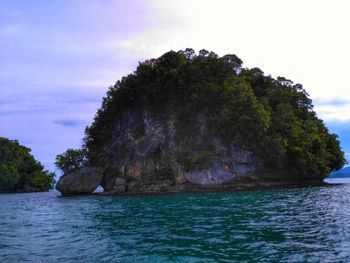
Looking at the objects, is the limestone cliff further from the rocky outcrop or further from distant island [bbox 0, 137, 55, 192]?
distant island [bbox 0, 137, 55, 192]

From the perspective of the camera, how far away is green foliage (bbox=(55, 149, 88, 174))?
6316 centimetres

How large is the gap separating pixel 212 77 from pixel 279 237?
45.5 m

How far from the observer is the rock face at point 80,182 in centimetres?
6019

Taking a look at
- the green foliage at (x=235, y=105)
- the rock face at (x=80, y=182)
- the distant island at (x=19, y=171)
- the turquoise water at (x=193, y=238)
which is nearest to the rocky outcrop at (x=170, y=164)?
the rock face at (x=80, y=182)

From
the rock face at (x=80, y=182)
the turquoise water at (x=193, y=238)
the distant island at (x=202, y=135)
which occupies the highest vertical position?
the distant island at (x=202, y=135)

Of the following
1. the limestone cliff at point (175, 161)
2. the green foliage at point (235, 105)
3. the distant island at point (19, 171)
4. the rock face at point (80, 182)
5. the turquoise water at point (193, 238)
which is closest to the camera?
the turquoise water at point (193, 238)

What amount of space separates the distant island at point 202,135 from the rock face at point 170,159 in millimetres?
154

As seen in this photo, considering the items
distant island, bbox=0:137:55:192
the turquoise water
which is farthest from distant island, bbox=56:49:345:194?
distant island, bbox=0:137:55:192

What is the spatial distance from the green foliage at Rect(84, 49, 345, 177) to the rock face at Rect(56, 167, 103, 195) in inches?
184

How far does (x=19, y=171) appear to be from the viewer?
99.2 m

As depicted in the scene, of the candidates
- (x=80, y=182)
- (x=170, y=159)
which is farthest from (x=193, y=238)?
(x=80, y=182)

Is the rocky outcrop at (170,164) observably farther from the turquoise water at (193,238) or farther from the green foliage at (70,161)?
the turquoise water at (193,238)

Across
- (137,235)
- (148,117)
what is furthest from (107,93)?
(137,235)

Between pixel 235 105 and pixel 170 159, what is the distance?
1341 cm
